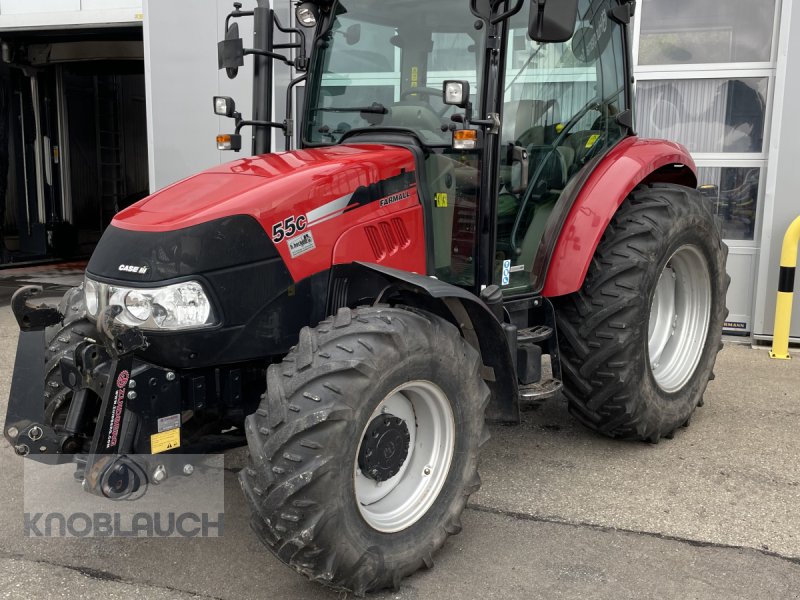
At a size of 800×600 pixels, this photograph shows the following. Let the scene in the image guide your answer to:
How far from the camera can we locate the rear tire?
3.68 m

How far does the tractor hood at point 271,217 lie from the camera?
2.61 m

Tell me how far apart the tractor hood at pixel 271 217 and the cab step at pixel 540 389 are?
740mm

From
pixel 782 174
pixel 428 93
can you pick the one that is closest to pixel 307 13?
pixel 428 93

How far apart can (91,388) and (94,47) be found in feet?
33.9

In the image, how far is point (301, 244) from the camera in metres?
2.84

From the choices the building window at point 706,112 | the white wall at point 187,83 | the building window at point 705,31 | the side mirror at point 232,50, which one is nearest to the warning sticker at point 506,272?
the side mirror at point 232,50

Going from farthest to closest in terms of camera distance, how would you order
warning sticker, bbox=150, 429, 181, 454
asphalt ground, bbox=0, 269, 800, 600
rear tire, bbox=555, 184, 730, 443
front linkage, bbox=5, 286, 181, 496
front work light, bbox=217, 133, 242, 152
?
1. front work light, bbox=217, 133, 242, 152
2. rear tire, bbox=555, 184, 730, 443
3. asphalt ground, bbox=0, 269, 800, 600
4. warning sticker, bbox=150, 429, 181, 454
5. front linkage, bbox=5, 286, 181, 496

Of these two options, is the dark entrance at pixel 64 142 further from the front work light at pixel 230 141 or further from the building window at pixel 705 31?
the front work light at pixel 230 141

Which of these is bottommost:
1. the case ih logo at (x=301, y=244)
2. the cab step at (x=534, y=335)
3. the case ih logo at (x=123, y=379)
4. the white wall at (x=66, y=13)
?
the cab step at (x=534, y=335)

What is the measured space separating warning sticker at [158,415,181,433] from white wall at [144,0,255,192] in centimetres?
493

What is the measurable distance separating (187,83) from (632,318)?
5.27 m

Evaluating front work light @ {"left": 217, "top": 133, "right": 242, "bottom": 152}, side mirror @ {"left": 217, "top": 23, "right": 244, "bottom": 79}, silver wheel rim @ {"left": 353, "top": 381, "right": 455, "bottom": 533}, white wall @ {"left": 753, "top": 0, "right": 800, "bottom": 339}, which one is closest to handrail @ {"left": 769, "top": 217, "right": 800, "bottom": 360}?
white wall @ {"left": 753, "top": 0, "right": 800, "bottom": 339}

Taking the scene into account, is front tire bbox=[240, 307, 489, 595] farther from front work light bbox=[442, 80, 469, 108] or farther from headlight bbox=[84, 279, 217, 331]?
front work light bbox=[442, 80, 469, 108]

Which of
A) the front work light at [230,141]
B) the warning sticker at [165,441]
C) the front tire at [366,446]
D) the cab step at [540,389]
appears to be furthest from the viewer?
the front work light at [230,141]
